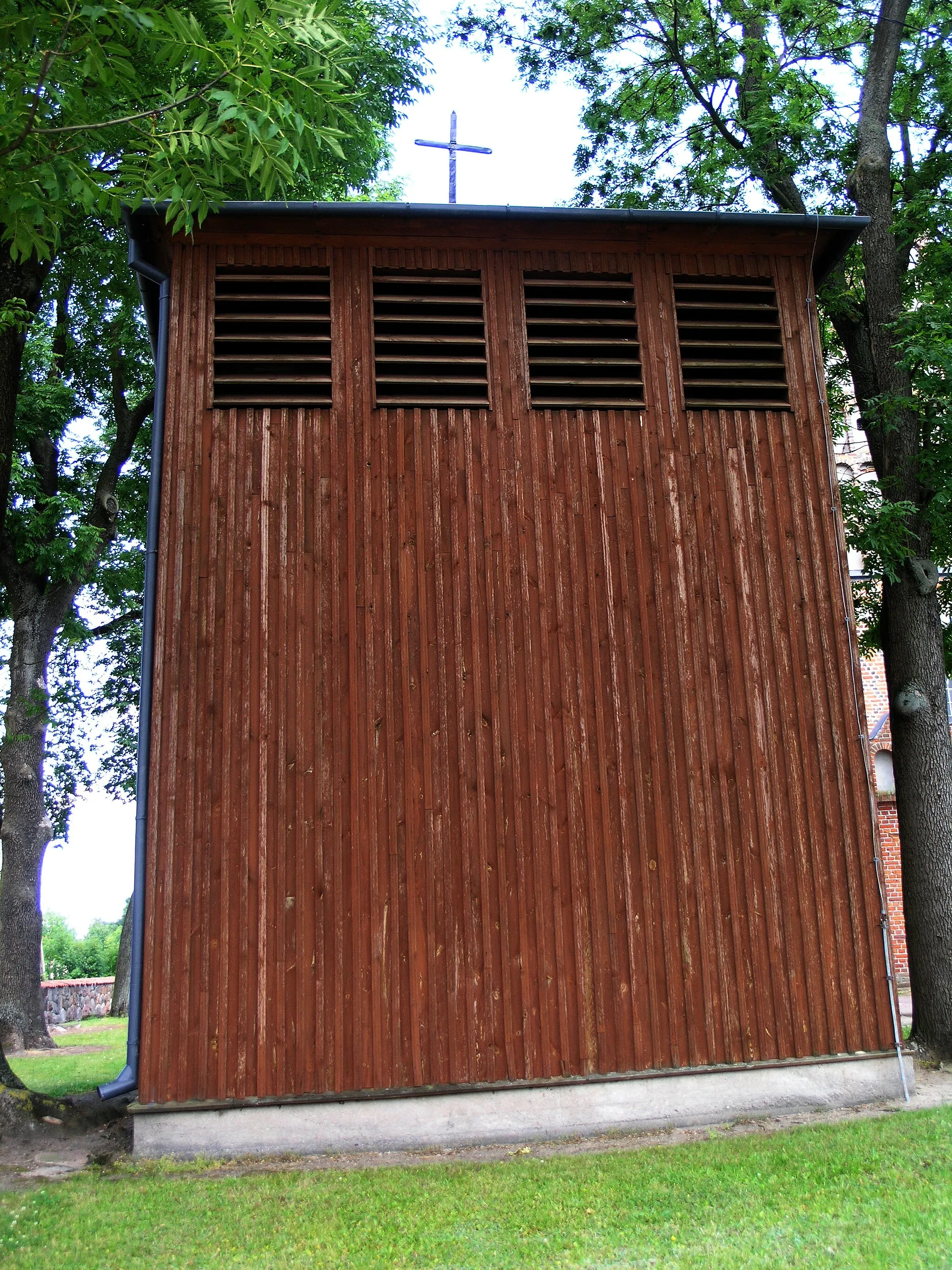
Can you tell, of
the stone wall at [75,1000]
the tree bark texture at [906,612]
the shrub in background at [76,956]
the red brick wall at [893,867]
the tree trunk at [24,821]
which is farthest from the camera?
the shrub in background at [76,956]

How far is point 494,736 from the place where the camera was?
24.2 feet

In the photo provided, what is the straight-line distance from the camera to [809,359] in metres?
8.45

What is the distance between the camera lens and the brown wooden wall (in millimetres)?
6863

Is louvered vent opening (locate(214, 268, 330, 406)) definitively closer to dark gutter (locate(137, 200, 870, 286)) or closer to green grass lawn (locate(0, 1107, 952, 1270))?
dark gutter (locate(137, 200, 870, 286))

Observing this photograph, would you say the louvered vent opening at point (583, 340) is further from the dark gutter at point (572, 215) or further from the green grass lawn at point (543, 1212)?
the green grass lawn at point (543, 1212)

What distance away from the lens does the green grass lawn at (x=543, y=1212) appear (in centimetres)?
483

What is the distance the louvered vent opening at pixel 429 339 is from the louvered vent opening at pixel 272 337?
0.44m

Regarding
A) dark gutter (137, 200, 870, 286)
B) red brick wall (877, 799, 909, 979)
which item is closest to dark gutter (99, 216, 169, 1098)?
dark gutter (137, 200, 870, 286)

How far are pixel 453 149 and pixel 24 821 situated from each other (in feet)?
31.4

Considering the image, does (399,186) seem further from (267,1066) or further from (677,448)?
(267,1066)

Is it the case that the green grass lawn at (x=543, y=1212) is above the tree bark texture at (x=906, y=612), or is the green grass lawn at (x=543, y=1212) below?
below

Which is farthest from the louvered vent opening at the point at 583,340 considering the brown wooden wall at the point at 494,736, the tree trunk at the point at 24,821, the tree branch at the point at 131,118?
the tree trunk at the point at 24,821

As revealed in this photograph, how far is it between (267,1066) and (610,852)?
2716mm

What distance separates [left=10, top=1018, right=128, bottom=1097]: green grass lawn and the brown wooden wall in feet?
10.7
